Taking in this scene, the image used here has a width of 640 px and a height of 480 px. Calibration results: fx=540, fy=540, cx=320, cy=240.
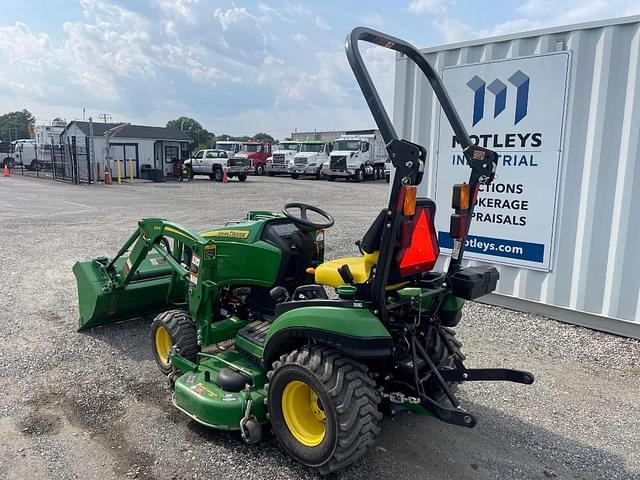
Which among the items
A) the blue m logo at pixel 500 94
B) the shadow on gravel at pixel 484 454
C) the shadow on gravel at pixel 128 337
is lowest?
the shadow on gravel at pixel 484 454

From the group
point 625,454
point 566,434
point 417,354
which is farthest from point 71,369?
point 625,454

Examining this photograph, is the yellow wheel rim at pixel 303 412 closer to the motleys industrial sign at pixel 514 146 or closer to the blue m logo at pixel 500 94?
the motleys industrial sign at pixel 514 146

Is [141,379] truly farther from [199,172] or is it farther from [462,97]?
[199,172]

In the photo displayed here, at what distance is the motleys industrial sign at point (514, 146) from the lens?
19.6 ft

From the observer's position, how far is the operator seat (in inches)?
116

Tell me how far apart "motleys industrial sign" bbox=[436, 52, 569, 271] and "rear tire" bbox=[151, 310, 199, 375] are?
12.0ft

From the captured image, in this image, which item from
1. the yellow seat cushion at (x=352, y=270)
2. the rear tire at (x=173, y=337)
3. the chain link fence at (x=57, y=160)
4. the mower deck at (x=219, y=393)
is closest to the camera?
the yellow seat cushion at (x=352, y=270)

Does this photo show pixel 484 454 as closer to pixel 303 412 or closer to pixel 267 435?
pixel 303 412

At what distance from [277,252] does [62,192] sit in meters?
20.2

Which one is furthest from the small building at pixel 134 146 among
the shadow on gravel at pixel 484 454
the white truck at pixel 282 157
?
the shadow on gravel at pixel 484 454

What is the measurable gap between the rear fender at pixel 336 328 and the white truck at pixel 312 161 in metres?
28.8

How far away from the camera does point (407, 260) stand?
3131mm

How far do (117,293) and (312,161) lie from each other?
27.6 metres

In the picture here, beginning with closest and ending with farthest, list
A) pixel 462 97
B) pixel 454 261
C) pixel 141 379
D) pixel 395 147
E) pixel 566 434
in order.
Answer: pixel 395 147 < pixel 454 261 < pixel 566 434 < pixel 141 379 < pixel 462 97
